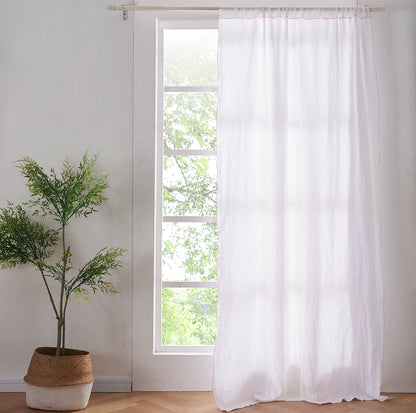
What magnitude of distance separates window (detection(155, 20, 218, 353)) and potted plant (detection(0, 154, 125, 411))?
0.37 metres

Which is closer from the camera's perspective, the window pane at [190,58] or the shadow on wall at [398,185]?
the shadow on wall at [398,185]

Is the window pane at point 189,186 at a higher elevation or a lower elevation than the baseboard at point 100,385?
higher

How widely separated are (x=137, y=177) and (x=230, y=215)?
2.05 feet

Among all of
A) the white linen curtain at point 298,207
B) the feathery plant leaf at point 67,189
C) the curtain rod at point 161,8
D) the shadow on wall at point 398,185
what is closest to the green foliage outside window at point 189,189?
the curtain rod at point 161,8

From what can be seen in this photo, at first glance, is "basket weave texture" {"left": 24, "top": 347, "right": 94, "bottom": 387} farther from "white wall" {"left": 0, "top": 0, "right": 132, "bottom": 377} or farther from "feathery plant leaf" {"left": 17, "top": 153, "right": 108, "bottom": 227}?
"feathery plant leaf" {"left": 17, "top": 153, "right": 108, "bottom": 227}

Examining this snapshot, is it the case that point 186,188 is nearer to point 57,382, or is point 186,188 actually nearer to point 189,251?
point 189,251

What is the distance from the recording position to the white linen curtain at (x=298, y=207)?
2.68m

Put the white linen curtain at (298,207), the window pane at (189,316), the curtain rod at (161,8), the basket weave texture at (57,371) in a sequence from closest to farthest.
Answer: the basket weave texture at (57,371), the white linen curtain at (298,207), the curtain rod at (161,8), the window pane at (189,316)

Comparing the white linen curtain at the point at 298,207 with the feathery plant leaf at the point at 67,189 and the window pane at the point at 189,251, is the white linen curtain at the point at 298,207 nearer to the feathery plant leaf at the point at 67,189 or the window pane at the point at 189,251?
the window pane at the point at 189,251

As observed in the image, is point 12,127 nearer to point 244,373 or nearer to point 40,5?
point 40,5

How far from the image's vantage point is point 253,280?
2697 millimetres

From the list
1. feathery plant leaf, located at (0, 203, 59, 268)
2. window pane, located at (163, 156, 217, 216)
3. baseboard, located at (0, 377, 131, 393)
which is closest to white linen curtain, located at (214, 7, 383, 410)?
window pane, located at (163, 156, 217, 216)

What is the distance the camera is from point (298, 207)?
274 cm

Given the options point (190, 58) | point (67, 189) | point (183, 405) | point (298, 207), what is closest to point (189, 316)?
point (183, 405)
